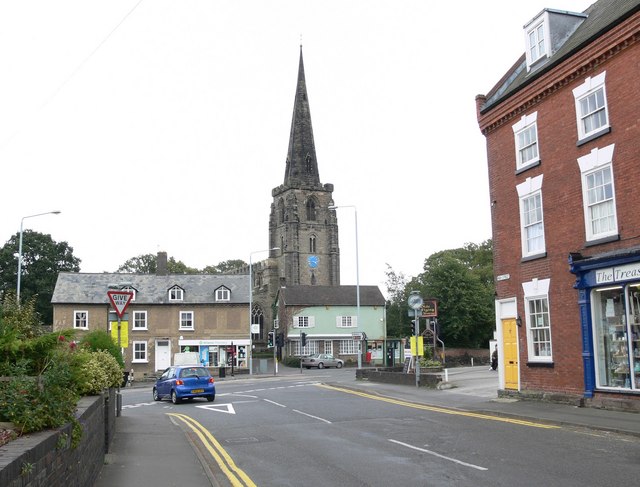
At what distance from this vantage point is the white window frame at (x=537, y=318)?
754 inches

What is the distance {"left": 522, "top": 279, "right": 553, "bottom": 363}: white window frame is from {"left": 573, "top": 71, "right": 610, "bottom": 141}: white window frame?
4.38 metres

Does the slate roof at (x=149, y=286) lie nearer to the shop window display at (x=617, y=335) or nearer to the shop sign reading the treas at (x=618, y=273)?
the shop window display at (x=617, y=335)

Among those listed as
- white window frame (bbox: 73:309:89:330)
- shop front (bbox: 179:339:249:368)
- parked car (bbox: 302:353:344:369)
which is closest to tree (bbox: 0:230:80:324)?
white window frame (bbox: 73:309:89:330)

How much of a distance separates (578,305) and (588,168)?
371 cm

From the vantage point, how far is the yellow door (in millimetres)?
20938

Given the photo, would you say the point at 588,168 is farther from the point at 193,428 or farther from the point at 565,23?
the point at 193,428

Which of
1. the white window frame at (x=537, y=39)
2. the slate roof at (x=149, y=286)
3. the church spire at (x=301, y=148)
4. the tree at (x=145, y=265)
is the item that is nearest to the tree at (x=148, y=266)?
the tree at (x=145, y=265)

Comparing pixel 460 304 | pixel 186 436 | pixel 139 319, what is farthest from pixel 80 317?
pixel 186 436

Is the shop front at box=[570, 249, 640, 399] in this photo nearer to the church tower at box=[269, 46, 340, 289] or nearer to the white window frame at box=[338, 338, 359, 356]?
the white window frame at box=[338, 338, 359, 356]

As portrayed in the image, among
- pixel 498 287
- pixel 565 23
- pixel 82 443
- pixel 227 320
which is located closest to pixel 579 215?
pixel 498 287

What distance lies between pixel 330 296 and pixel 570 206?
56.1 m

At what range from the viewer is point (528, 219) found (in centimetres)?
2023

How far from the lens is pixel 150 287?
199ft

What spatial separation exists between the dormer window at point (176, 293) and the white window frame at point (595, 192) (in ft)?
154
